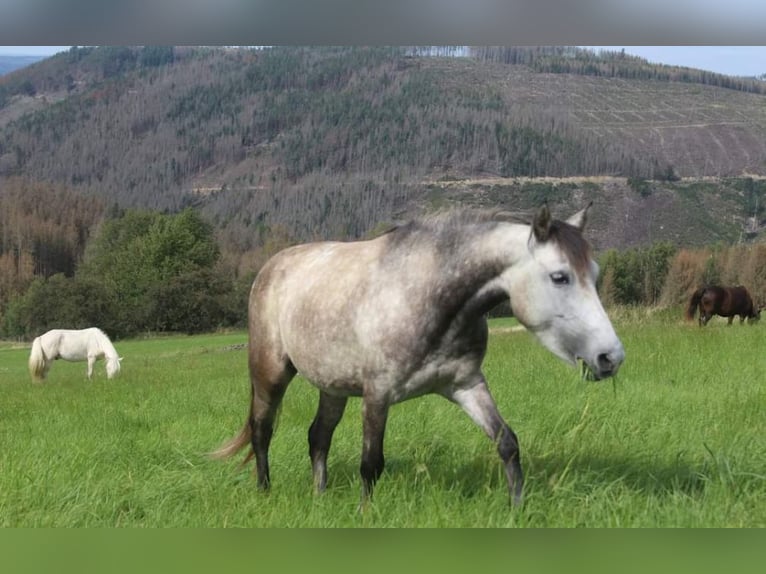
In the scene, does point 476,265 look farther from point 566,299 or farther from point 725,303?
point 725,303

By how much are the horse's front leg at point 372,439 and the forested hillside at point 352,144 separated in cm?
1858

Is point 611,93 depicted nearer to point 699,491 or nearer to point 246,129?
point 246,129

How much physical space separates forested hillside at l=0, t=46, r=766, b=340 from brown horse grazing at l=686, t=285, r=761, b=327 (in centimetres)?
601

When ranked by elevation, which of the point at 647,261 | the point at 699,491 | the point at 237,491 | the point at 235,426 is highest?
the point at 699,491

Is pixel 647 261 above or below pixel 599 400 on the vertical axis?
below

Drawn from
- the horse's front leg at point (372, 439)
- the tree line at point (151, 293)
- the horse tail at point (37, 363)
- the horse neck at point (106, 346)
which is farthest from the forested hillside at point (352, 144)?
the horse's front leg at point (372, 439)

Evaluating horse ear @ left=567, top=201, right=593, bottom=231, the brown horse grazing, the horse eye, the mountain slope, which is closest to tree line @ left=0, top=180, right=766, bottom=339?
the brown horse grazing

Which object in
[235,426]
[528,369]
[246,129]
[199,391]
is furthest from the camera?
[246,129]

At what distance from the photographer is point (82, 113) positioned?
269 feet

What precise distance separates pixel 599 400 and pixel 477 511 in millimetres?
2973

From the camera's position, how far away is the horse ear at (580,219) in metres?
3.58

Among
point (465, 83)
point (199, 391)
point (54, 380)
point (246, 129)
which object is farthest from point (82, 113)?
point (199, 391)

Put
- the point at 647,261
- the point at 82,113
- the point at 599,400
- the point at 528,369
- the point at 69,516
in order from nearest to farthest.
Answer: the point at 69,516
the point at 599,400
the point at 528,369
the point at 647,261
the point at 82,113

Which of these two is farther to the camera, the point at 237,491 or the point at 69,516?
the point at 237,491
